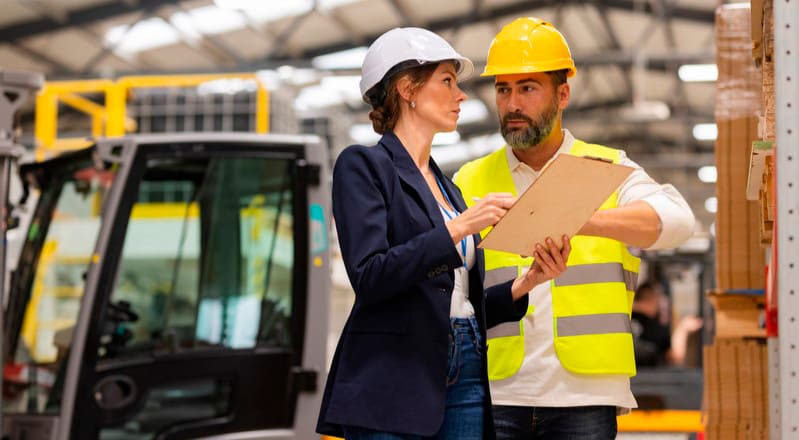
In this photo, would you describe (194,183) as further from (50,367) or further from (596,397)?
(596,397)

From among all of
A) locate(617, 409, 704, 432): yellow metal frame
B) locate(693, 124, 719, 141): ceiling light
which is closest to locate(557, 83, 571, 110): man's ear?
locate(617, 409, 704, 432): yellow metal frame

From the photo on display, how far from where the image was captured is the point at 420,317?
2.50 metres

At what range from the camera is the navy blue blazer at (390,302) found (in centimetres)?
242

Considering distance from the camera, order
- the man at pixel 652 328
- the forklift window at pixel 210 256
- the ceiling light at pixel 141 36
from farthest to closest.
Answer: the ceiling light at pixel 141 36 → the man at pixel 652 328 → the forklift window at pixel 210 256

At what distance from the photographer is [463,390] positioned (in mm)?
2568

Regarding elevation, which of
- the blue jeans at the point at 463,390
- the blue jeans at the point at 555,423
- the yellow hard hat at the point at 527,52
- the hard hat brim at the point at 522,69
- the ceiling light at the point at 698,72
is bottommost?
the blue jeans at the point at 555,423

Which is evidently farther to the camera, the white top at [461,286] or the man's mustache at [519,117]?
the man's mustache at [519,117]

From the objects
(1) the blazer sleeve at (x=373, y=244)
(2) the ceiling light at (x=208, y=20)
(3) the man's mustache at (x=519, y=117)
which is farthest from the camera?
(2) the ceiling light at (x=208, y=20)

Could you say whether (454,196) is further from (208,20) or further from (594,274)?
(208,20)

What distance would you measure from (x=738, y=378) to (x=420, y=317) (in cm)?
204

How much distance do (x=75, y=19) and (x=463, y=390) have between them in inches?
563

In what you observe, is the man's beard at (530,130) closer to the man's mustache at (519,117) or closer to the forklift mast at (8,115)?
the man's mustache at (519,117)

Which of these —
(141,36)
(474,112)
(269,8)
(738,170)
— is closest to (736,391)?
(738,170)

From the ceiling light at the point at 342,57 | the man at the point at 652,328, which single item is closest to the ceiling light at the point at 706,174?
the ceiling light at the point at 342,57
